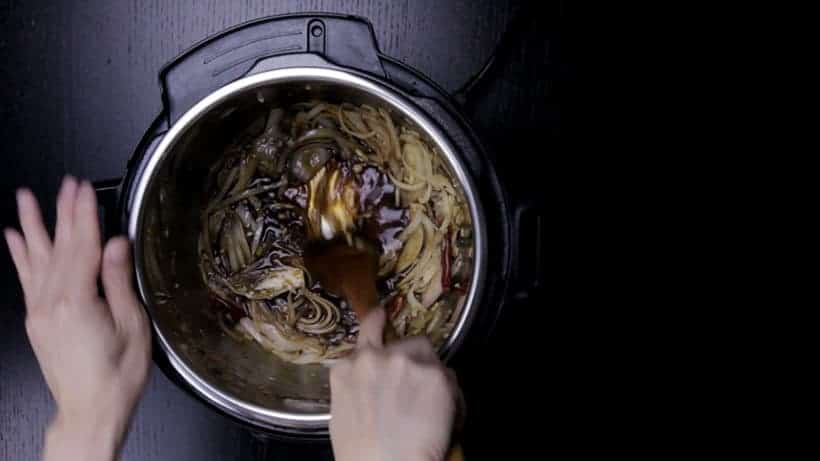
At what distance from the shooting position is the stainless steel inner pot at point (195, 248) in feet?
1.99

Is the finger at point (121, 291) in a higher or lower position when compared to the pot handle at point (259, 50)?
lower

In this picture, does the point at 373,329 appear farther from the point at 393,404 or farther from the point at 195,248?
the point at 195,248

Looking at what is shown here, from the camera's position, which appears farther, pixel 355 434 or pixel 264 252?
pixel 264 252

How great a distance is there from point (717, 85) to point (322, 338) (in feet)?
1.77

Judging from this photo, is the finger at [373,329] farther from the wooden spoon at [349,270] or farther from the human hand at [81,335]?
the human hand at [81,335]

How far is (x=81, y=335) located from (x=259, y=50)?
344mm

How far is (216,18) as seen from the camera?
0.76m

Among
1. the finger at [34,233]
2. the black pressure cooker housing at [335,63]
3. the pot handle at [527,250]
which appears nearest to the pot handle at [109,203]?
the black pressure cooker housing at [335,63]

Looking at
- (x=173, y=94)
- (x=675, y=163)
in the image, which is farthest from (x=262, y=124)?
(x=675, y=163)

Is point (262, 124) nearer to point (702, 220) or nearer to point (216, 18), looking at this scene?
point (216, 18)

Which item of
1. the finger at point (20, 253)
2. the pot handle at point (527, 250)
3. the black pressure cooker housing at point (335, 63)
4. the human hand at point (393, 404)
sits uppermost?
the black pressure cooker housing at point (335, 63)

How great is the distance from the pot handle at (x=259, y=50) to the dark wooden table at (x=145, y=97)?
11 centimetres

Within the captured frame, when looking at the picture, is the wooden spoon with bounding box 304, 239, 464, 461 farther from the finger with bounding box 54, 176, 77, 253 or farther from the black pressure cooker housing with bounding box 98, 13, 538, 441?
the finger with bounding box 54, 176, 77, 253

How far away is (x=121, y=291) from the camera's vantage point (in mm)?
667
